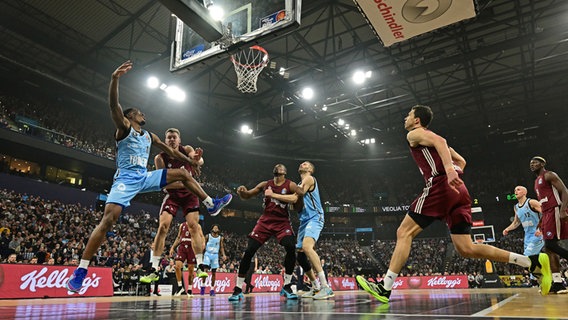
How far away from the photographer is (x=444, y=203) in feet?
13.1

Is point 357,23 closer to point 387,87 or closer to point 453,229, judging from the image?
point 387,87

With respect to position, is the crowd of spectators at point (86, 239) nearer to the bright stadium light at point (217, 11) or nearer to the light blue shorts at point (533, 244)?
the bright stadium light at point (217, 11)

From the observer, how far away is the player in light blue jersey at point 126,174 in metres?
4.28

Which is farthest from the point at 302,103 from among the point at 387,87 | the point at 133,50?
the point at 133,50

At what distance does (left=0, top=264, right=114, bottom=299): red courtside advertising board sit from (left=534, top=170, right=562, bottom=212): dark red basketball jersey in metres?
9.27

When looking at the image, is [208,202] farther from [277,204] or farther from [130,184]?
[277,204]

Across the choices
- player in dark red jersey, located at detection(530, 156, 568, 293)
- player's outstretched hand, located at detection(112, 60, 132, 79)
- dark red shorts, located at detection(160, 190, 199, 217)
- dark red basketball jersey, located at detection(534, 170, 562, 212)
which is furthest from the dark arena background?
player's outstretched hand, located at detection(112, 60, 132, 79)

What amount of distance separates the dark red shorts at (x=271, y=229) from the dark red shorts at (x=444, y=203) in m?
2.53

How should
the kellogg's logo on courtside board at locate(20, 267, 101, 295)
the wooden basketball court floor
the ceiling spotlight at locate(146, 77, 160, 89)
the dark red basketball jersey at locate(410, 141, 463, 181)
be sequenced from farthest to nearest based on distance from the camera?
the ceiling spotlight at locate(146, 77, 160, 89)
the kellogg's logo on courtside board at locate(20, 267, 101, 295)
the dark red basketball jersey at locate(410, 141, 463, 181)
the wooden basketball court floor

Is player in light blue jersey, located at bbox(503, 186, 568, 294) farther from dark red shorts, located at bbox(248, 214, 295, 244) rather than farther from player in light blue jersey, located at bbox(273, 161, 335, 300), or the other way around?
dark red shorts, located at bbox(248, 214, 295, 244)

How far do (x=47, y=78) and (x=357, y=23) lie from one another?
15.3 metres

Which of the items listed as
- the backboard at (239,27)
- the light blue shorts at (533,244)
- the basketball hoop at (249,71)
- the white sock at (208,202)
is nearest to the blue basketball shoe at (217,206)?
the white sock at (208,202)

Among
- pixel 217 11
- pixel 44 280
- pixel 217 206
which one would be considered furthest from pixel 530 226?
pixel 44 280

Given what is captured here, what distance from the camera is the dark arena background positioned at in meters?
8.86
